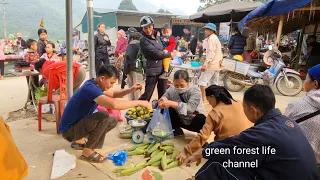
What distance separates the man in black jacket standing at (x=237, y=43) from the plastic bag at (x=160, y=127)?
6.36 meters

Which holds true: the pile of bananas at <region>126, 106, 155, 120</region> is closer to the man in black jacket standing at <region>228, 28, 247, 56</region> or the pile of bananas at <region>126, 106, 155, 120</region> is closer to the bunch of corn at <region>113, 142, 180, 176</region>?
the bunch of corn at <region>113, 142, 180, 176</region>

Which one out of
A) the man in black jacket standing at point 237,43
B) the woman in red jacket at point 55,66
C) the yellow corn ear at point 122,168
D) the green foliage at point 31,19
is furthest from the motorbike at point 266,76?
the green foliage at point 31,19

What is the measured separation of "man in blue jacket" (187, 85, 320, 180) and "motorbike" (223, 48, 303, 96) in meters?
5.99

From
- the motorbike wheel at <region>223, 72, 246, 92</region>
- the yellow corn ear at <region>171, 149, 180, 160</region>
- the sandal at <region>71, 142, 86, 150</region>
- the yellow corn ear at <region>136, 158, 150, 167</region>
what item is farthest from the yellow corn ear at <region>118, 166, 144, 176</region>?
the motorbike wheel at <region>223, 72, 246, 92</region>

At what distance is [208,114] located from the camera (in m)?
2.89

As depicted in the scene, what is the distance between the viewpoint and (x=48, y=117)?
498 cm

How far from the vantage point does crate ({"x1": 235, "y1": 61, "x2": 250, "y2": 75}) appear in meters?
7.66

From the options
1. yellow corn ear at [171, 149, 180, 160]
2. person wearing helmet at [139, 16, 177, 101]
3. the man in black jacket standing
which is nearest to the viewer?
yellow corn ear at [171, 149, 180, 160]

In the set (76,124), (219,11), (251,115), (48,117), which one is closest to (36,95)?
(48,117)

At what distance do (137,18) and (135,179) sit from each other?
19.1 m

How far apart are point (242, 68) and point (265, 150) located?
247 inches

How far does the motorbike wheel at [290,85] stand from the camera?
7.34 metres

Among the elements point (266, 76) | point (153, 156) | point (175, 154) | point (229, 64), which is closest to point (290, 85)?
point (266, 76)

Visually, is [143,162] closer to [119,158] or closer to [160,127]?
[119,158]
